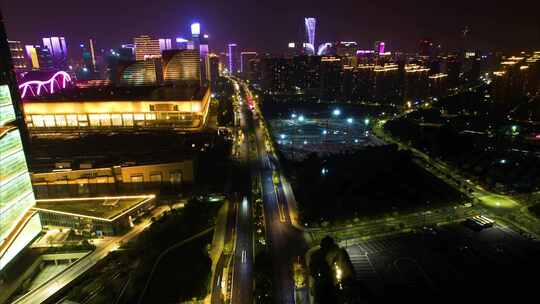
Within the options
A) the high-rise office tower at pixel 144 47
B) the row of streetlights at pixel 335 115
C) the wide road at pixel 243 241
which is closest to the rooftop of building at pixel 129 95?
the row of streetlights at pixel 335 115

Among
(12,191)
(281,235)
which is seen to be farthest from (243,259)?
(12,191)

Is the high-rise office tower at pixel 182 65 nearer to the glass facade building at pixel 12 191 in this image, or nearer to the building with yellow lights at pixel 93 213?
the building with yellow lights at pixel 93 213

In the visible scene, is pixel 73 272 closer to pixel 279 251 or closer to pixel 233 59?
pixel 279 251

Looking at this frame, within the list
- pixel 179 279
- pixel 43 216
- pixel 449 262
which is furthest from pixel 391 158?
pixel 43 216

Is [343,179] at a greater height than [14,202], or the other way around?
[14,202]

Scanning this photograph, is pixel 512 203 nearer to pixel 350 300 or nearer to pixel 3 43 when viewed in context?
pixel 350 300

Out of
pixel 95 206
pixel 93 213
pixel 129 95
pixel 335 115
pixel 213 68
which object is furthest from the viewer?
pixel 213 68
